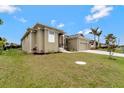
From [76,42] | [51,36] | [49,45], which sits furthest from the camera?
[76,42]

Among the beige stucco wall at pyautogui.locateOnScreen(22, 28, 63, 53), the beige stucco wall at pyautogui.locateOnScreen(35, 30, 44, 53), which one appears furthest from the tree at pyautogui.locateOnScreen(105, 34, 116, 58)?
the beige stucco wall at pyautogui.locateOnScreen(35, 30, 44, 53)

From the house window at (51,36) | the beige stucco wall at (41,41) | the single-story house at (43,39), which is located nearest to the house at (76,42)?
the single-story house at (43,39)

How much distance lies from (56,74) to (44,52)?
28.8ft

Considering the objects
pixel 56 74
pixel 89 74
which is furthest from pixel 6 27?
pixel 89 74

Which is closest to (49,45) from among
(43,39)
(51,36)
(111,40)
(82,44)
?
(43,39)

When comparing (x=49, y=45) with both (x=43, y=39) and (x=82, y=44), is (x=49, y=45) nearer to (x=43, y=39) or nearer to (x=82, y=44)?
(x=43, y=39)

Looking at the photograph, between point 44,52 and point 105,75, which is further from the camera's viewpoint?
point 44,52

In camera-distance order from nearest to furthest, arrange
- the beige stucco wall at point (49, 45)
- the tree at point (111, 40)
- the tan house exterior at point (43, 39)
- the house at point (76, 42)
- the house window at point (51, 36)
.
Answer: the beige stucco wall at point (49, 45)
the tan house exterior at point (43, 39)
the house window at point (51, 36)
the tree at point (111, 40)
the house at point (76, 42)

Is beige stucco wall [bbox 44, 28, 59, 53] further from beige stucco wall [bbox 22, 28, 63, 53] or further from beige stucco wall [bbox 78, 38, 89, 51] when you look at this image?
beige stucco wall [bbox 78, 38, 89, 51]

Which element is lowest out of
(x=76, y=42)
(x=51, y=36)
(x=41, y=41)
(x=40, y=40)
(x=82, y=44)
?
(x=82, y=44)

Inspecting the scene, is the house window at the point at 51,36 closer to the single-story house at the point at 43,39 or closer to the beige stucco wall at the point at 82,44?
the single-story house at the point at 43,39
